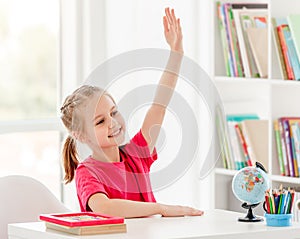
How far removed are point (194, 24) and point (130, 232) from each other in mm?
1850

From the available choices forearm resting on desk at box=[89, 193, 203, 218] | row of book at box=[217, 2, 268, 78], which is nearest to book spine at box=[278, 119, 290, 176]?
row of book at box=[217, 2, 268, 78]

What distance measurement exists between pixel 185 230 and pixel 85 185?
1.46 ft

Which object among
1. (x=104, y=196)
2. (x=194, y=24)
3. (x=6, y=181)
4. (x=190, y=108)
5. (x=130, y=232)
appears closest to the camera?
(x=130, y=232)

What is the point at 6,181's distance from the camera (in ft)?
8.79

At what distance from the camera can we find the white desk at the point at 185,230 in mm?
1946

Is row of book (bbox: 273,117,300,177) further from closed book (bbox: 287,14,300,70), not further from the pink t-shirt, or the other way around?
the pink t-shirt

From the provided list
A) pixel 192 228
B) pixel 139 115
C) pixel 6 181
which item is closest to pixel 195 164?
pixel 139 115

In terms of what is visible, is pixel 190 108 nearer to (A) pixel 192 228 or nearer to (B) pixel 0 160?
(B) pixel 0 160

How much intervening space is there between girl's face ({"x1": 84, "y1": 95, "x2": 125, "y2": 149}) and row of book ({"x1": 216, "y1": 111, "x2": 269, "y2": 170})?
3.66 feet

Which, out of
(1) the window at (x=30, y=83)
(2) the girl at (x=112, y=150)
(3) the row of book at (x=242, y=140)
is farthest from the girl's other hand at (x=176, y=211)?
(1) the window at (x=30, y=83)

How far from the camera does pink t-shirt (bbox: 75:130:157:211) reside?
2.36 m

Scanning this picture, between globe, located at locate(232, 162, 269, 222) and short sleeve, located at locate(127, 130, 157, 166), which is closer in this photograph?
globe, located at locate(232, 162, 269, 222)

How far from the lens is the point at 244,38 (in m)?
3.48

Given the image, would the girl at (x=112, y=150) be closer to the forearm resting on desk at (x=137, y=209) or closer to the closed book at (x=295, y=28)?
the forearm resting on desk at (x=137, y=209)
